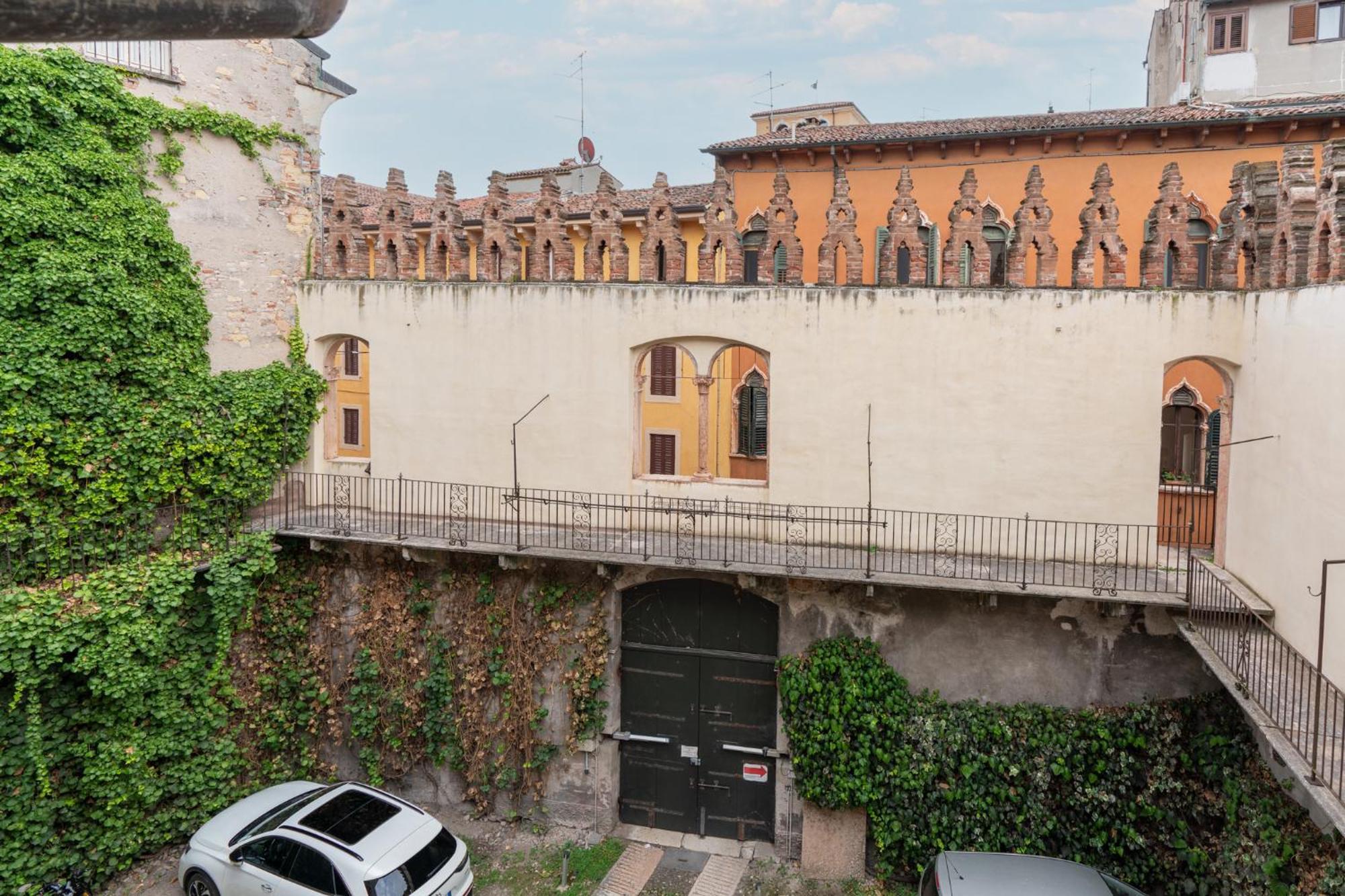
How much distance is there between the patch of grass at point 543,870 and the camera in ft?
39.7

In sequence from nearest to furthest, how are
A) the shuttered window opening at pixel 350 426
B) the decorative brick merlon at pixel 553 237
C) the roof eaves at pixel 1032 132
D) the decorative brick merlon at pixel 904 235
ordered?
the decorative brick merlon at pixel 904 235 < the decorative brick merlon at pixel 553 237 < the roof eaves at pixel 1032 132 < the shuttered window opening at pixel 350 426

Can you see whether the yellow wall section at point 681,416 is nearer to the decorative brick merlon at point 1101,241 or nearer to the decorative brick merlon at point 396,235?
the decorative brick merlon at point 396,235

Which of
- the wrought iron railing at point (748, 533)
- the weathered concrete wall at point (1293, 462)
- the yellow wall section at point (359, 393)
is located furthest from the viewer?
the yellow wall section at point (359, 393)

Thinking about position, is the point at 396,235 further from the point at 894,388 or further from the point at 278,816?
the point at 278,816

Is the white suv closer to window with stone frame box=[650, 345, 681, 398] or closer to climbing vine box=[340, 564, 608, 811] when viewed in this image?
climbing vine box=[340, 564, 608, 811]

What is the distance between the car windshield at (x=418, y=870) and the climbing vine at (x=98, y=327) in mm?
6257

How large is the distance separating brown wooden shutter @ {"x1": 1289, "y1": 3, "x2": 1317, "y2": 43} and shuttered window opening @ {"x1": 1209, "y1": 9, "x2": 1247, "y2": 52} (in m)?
→ 1.04

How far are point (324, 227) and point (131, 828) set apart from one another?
10.1m

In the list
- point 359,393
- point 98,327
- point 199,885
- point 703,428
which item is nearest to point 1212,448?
point 703,428

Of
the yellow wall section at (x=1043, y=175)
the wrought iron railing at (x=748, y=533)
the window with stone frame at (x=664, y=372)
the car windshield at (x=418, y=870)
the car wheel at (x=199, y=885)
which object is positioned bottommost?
the car wheel at (x=199, y=885)

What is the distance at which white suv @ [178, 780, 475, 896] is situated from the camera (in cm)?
1048

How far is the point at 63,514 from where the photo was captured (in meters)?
11.9

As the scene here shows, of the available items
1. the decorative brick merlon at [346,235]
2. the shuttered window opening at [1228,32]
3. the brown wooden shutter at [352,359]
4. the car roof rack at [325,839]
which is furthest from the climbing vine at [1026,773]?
the brown wooden shutter at [352,359]

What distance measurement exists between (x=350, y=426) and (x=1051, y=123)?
21837 millimetres
